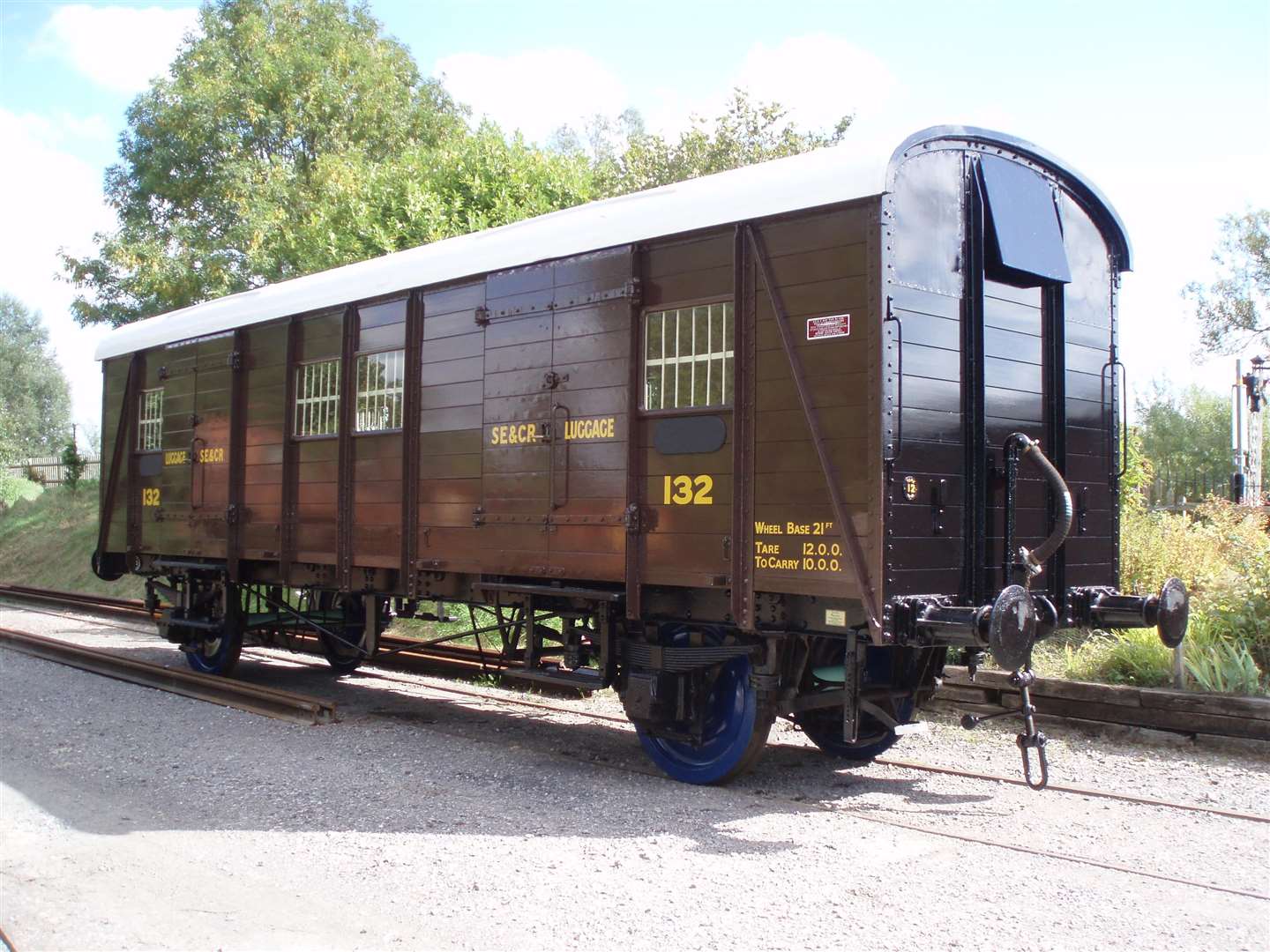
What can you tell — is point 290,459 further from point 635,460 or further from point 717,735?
point 717,735

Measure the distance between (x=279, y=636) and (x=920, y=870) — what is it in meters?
8.52

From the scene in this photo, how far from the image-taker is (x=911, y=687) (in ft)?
21.1

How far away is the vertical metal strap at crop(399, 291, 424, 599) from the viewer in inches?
332

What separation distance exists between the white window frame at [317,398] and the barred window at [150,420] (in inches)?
108

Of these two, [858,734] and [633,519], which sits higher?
[633,519]

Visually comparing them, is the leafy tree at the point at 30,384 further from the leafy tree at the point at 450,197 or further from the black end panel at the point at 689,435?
the black end panel at the point at 689,435

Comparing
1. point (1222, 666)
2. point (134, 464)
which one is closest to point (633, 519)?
point (1222, 666)

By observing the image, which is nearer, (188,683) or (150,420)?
(188,683)

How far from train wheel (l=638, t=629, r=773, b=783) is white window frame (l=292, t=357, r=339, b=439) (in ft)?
13.7

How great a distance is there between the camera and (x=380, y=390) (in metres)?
8.88

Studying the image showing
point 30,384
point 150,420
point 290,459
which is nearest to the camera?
point 290,459

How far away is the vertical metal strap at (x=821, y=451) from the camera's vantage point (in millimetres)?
5523

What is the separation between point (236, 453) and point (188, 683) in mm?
2230

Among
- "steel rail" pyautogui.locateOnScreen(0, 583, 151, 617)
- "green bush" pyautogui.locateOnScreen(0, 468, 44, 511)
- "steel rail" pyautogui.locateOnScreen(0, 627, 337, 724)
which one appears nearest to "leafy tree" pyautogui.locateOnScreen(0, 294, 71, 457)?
"green bush" pyautogui.locateOnScreen(0, 468, 44, 511)
